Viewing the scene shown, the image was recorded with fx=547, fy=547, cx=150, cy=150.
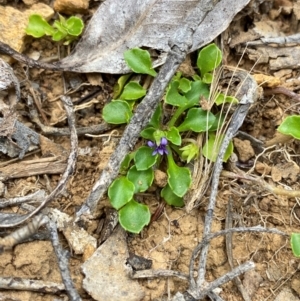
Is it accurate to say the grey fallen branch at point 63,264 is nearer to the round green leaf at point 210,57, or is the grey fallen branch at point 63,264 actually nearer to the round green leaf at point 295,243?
the round green leaf at point 295,243

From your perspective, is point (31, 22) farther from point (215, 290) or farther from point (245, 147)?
point (215, 290)

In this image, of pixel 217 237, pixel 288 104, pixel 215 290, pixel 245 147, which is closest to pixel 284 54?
pixel 288 104

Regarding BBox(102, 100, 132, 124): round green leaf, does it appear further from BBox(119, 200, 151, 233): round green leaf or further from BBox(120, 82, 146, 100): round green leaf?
BBox(119, 200, 151, 233): round green leaf


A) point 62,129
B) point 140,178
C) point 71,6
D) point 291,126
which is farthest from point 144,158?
point 71,6

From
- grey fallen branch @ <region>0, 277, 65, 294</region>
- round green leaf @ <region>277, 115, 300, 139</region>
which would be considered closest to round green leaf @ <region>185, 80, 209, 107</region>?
round green leaf @ <region>277, 115, 300, 139</region>

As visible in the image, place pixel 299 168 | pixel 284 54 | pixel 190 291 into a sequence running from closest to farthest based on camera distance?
pixel 190 291 < pixel 299 168 < pixel 284 54
